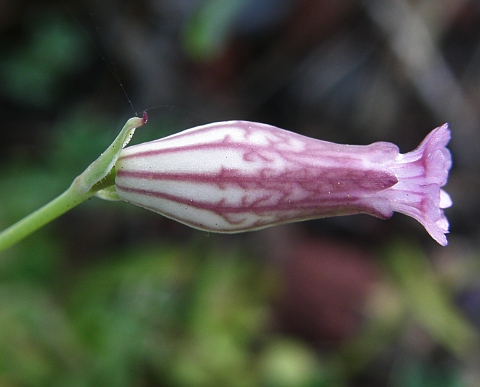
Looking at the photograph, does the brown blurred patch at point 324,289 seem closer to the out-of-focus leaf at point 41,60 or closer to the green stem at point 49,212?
the out-of-focus leaf at point 41,60

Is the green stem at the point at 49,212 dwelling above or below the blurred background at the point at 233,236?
below

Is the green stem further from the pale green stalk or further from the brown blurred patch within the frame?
the brown blurred patch

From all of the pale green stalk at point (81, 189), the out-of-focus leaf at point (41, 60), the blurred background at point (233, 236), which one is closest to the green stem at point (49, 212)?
the pale green stalk at point (81, 189)

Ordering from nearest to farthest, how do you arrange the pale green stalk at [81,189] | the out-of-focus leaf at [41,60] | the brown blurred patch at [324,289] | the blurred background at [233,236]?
the pale green stalk at [81,189]
the blurred background at [233,236]
the out-of-focus leaf at [41,60]
the brown blurred patch at [324,289]

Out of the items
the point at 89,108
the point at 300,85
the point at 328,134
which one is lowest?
the point at 89,108

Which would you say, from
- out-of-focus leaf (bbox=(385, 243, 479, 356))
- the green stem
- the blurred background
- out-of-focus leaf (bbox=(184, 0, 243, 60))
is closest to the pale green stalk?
the green stem

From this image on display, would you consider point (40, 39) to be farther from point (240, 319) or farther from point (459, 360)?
point (459, 360)

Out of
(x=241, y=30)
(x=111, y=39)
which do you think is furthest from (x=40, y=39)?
(x=241, y=30)
